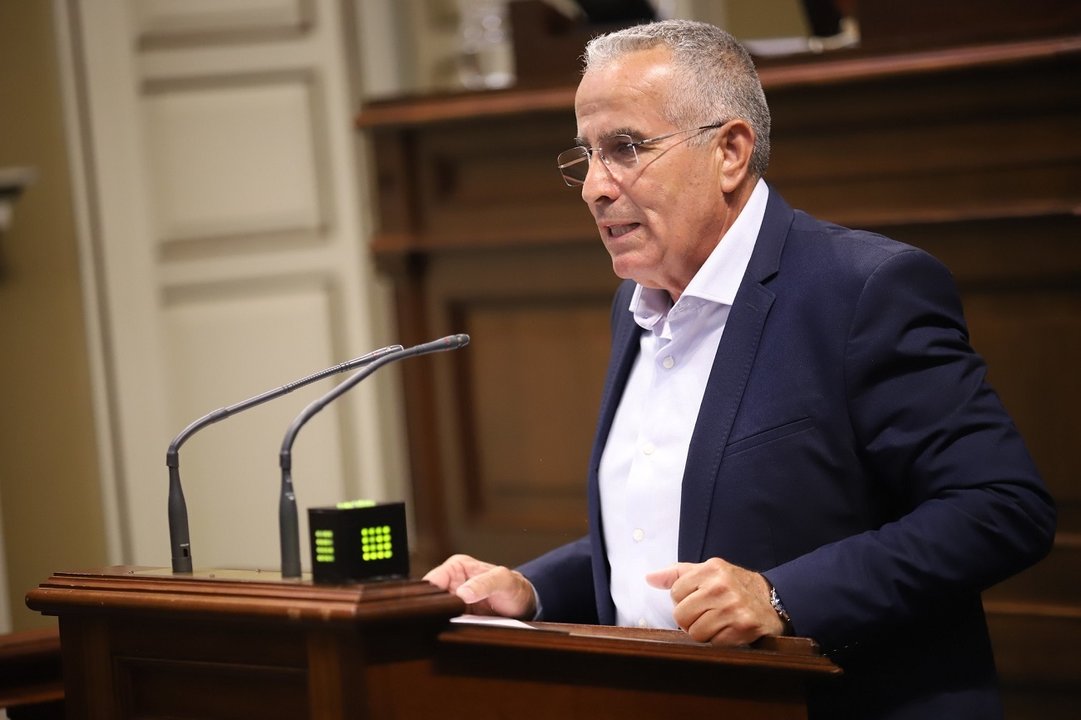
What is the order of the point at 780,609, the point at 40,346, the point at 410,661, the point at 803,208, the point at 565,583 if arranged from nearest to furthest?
the point at 410,661 < the point at 780,609 < the point at 565,583 < the point at 803,208 < the point at 40,346

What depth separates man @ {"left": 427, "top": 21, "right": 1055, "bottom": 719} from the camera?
1.54 m

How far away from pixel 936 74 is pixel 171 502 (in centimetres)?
185

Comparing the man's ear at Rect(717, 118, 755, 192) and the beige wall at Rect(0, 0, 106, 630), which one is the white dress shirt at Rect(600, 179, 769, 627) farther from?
the beige wall at Rect(0, 0, 106, 630)

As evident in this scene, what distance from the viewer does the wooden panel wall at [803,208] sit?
106 inches

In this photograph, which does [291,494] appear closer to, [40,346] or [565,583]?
[565,583]

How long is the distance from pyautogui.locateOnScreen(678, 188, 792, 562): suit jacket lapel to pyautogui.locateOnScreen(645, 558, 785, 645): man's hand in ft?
0.68

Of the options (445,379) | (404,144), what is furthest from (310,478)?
(404,144)

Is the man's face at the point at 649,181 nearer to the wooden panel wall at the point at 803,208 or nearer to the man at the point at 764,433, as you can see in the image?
the man at the point at 764,433

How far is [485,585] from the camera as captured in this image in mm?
1770

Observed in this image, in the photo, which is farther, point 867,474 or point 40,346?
point 40,346

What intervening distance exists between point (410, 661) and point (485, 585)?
397 mm

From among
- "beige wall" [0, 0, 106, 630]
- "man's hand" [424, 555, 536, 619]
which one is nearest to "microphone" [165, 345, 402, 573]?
"man's hand" [424, 555, 536, 619]

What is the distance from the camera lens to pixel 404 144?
3.43m

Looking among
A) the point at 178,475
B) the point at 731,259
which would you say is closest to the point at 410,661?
the point at 178,475
